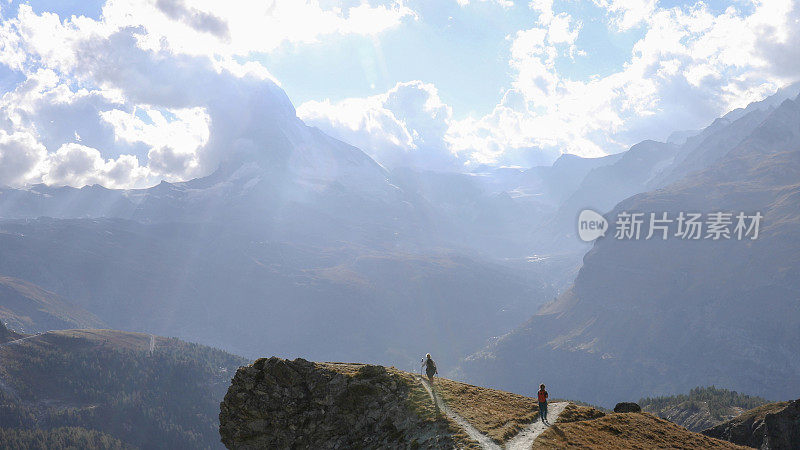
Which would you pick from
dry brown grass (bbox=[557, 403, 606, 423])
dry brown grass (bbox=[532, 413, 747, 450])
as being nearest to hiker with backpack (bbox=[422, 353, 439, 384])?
dry brown grass (bbox=[557, 403, 606, 423])

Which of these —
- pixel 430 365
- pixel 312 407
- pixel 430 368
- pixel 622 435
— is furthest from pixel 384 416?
pixel 622 435

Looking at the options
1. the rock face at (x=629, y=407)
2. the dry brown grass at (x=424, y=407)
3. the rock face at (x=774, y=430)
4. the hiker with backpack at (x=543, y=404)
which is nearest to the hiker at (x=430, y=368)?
the dry brown grass at (x=424, y=407)

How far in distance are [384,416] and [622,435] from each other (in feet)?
78.0

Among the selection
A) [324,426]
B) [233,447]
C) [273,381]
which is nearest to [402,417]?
[324,426]

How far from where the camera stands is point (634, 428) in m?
52.4

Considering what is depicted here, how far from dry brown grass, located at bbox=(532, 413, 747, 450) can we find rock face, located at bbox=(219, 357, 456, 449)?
13.2m

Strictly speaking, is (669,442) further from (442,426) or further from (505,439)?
(442,426)

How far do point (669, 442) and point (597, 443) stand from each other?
41.2ft

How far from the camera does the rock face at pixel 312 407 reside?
4875 centimetres

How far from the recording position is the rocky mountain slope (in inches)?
1752

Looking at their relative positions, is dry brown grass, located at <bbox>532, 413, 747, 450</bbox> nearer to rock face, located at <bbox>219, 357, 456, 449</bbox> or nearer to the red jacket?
the red jacket

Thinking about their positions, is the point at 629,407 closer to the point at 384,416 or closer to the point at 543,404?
the point at 543,404

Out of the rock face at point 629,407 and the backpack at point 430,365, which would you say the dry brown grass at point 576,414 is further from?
the rock face at point 629,407

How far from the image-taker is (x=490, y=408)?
50094mm
